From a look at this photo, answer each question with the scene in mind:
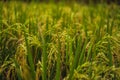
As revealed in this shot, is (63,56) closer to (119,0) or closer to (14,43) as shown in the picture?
(14,43)

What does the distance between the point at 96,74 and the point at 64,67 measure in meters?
0.28

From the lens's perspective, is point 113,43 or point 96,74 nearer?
point 96,74

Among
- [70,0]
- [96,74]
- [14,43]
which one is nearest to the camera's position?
[96,74]

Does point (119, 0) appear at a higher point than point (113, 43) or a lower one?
higher

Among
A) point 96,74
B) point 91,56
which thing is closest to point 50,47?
point 91,56

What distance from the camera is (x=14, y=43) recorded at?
1.66 metres

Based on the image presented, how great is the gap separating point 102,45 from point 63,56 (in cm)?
Result: 29

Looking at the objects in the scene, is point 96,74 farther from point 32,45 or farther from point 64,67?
point 32,45

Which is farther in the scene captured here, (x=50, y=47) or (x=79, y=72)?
(x=50, y=47)

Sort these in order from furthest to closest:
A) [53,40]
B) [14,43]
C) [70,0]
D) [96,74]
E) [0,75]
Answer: [70,0], [14,43], [53,40], [0,75], [96,74]

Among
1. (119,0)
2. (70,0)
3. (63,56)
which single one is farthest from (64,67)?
(119,0)

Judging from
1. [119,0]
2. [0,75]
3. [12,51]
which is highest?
[119,0]

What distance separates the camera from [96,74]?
3.94 feet

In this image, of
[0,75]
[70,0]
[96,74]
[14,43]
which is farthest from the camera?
[70,0]
